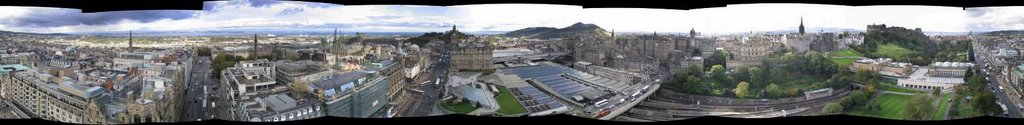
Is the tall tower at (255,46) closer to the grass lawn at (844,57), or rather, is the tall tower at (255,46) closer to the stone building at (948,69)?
the grass lawn at (844,57)

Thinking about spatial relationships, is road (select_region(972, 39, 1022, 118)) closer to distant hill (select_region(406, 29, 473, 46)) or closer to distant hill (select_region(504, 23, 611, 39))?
distant hill (select_region(504, 23, 611, 39))

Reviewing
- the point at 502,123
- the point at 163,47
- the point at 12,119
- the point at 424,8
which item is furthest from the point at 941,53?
the point at 12,119

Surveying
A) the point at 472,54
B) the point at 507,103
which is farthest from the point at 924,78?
the point at 472,54

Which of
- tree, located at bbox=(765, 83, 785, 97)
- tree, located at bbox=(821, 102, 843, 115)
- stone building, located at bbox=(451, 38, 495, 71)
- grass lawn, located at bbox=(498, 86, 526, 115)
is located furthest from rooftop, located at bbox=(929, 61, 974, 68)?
stone building, located at bbox=(451, 38, 495, 71)

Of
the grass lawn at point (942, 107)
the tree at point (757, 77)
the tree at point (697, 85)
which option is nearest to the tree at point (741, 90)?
the tree at point (757, 77)

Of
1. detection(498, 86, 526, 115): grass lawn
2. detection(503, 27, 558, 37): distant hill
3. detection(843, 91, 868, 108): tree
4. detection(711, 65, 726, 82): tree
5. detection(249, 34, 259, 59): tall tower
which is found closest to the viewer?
detection(249, 34, 259, 59): tall tower

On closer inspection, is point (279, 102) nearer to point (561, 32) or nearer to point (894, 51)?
point (561, 32)
